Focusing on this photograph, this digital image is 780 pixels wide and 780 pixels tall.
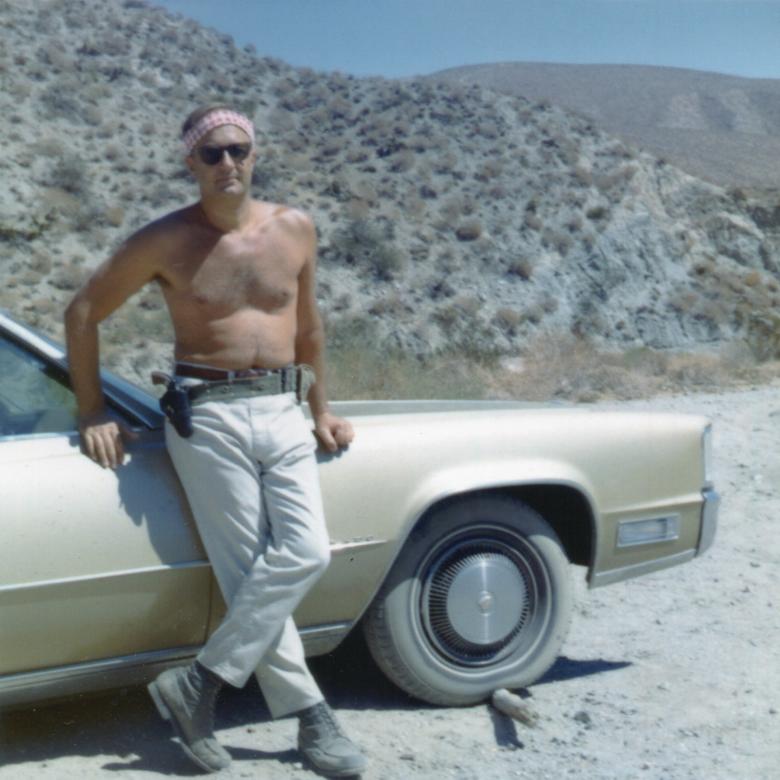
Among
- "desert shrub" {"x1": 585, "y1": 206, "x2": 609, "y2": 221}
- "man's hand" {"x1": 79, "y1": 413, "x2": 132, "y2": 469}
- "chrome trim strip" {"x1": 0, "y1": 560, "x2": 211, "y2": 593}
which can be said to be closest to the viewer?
"chrome trim strip" {"x1": 0, "y1": 560, "x2": 211, "y2": 593}

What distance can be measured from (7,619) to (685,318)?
25388 mm

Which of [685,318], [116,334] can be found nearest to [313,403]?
[116,334]

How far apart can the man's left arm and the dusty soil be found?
37.4 inches

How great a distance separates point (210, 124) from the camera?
351 cm

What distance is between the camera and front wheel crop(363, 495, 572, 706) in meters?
3.91

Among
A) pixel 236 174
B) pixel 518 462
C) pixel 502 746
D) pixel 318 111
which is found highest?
pixel 318 111

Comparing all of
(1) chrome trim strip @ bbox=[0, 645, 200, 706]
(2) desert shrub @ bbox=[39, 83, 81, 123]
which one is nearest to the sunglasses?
(1) chrome trim strip @ bbox=[0, 645, 200, 706]

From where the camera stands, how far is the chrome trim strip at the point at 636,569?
4242 millimetres

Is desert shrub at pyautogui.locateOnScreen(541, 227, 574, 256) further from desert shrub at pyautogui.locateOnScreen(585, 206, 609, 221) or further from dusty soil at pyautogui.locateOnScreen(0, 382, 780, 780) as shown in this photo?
dusty soil at pyautogui.locateOnScreen(0, 382, 780, 780)

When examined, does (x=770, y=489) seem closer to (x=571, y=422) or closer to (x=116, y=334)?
(x=571, y=422)

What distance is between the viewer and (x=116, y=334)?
842 inches

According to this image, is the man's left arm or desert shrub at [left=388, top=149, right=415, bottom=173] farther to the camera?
desert shrub at [left=388, top=149, right=415, bottom=173]

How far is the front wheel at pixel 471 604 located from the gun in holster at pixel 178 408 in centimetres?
86

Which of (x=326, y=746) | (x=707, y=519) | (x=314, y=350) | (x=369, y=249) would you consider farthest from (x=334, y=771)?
(x=369, y=249)
